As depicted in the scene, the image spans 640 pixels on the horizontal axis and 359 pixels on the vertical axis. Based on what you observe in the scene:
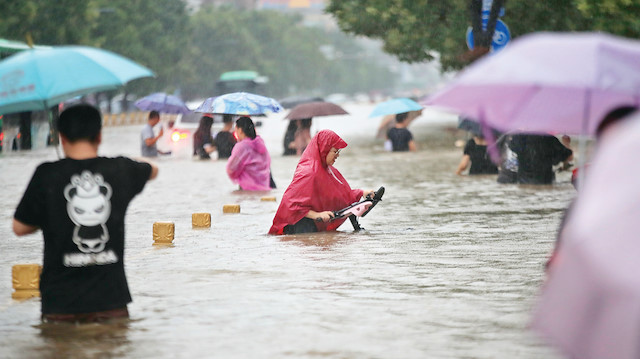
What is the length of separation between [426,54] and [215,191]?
18.8 metres

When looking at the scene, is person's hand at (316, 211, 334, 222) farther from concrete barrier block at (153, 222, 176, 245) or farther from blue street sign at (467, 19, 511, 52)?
blue street sign at (467, 19, 511, 52)

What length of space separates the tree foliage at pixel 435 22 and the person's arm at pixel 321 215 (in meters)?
12.4

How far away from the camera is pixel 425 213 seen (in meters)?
15.0

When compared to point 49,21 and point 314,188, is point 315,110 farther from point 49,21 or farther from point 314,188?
point 49,21

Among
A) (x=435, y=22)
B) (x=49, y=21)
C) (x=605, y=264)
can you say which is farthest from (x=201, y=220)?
(x=49, y=21)

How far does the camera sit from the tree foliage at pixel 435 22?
29578 mm

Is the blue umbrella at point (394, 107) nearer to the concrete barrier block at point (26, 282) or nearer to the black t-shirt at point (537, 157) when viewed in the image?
the black t-shirt at point (537, 157)

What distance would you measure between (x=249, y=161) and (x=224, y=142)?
8.62 meters

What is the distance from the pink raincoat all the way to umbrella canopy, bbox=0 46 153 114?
10.9m

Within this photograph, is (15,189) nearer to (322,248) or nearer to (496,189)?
(496,189)

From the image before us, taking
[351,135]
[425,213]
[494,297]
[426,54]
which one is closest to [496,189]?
[425,213]

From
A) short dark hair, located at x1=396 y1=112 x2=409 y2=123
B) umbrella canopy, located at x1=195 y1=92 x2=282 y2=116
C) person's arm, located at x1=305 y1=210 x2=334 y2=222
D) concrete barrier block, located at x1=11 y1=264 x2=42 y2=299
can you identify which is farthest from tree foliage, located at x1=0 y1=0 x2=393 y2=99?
concrete barrier block, located at x1=11 y1=264 x2=42 y2=299

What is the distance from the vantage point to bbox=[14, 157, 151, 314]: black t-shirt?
265 inches

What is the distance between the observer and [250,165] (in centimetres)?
1869
